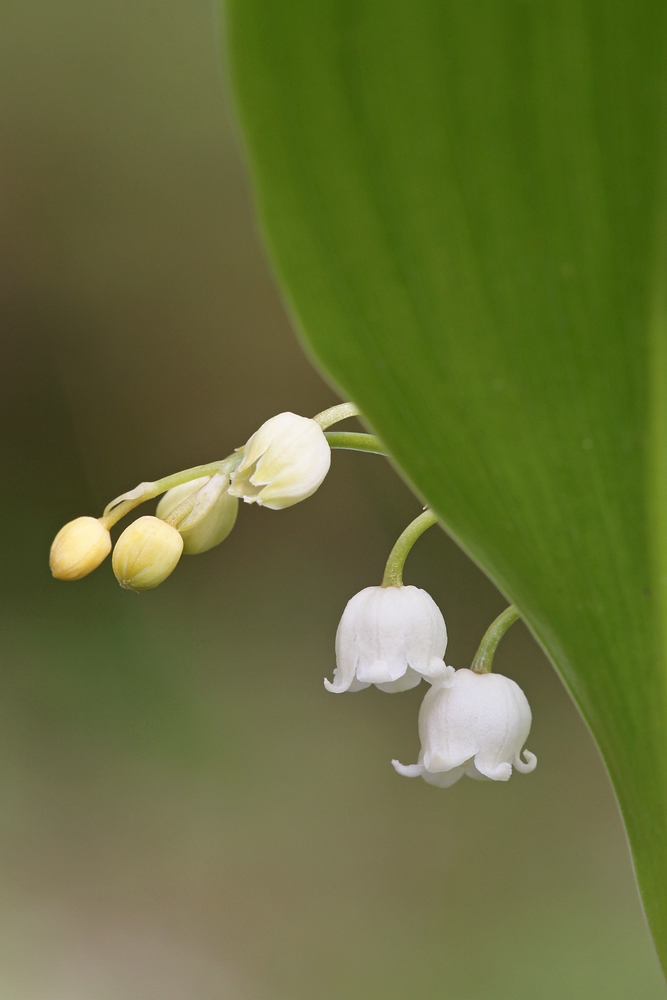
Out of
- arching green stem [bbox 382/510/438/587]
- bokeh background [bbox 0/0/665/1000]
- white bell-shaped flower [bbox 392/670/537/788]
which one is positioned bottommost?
bokeh background [bbox 0/0/665/1000]

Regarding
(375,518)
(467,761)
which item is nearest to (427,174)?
(467,761)

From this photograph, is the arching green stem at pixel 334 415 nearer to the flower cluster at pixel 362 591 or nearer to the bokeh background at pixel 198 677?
the flower cluster at pixel 362 591

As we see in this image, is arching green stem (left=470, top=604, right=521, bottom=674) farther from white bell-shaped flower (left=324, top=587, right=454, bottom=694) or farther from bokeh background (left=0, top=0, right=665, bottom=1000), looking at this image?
bokeh background (left=0, top=0, right=665, bottom=1000)

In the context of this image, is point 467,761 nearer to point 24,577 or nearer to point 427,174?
point 427,174

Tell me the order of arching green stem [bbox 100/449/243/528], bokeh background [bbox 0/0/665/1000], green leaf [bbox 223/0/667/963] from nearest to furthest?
green leaf [bbox 223/0/667/963], arching green stem [bbox 100/449/243/528], bokeh background [bbox 0/0/665/1000]

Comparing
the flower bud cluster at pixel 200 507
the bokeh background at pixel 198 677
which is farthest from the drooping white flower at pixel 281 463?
→ the bokeh background at pixel 198 677

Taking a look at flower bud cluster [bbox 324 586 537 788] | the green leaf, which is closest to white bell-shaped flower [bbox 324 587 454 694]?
flower bud cluster [bbox 324 586 537 788]
